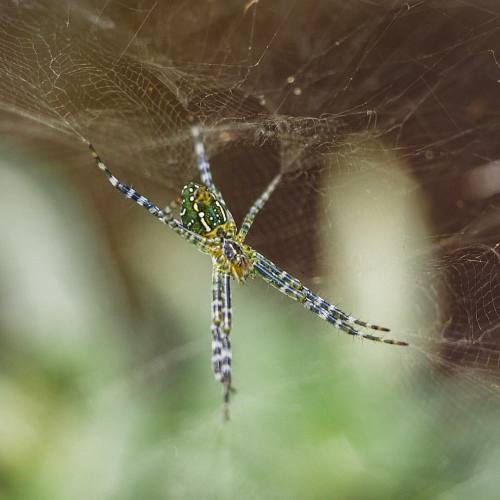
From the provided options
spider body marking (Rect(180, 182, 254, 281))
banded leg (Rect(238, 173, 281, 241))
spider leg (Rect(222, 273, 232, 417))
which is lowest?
spider leg (Rect(222, 273, 232, 417))

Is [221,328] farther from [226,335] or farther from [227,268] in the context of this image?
[227,268]

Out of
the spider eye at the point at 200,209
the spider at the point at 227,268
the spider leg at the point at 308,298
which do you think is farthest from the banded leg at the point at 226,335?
the spider eye at the point at 200,209

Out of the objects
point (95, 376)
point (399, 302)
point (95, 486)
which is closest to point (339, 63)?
point (399, 302)

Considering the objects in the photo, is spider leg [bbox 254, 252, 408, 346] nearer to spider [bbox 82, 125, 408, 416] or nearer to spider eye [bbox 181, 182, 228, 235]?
spider [bbox 82, 125, 408, 416]

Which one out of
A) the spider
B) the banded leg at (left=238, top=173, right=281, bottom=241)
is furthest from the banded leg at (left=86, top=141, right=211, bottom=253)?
the banded leg at (left=238, top=173, right=281, bottom=241)

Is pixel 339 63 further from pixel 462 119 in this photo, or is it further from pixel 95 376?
pixel 95 376

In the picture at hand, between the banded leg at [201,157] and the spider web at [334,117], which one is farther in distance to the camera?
the banded leg at [201,157]

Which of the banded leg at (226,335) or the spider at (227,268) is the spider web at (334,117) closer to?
the spider at (227,268)
